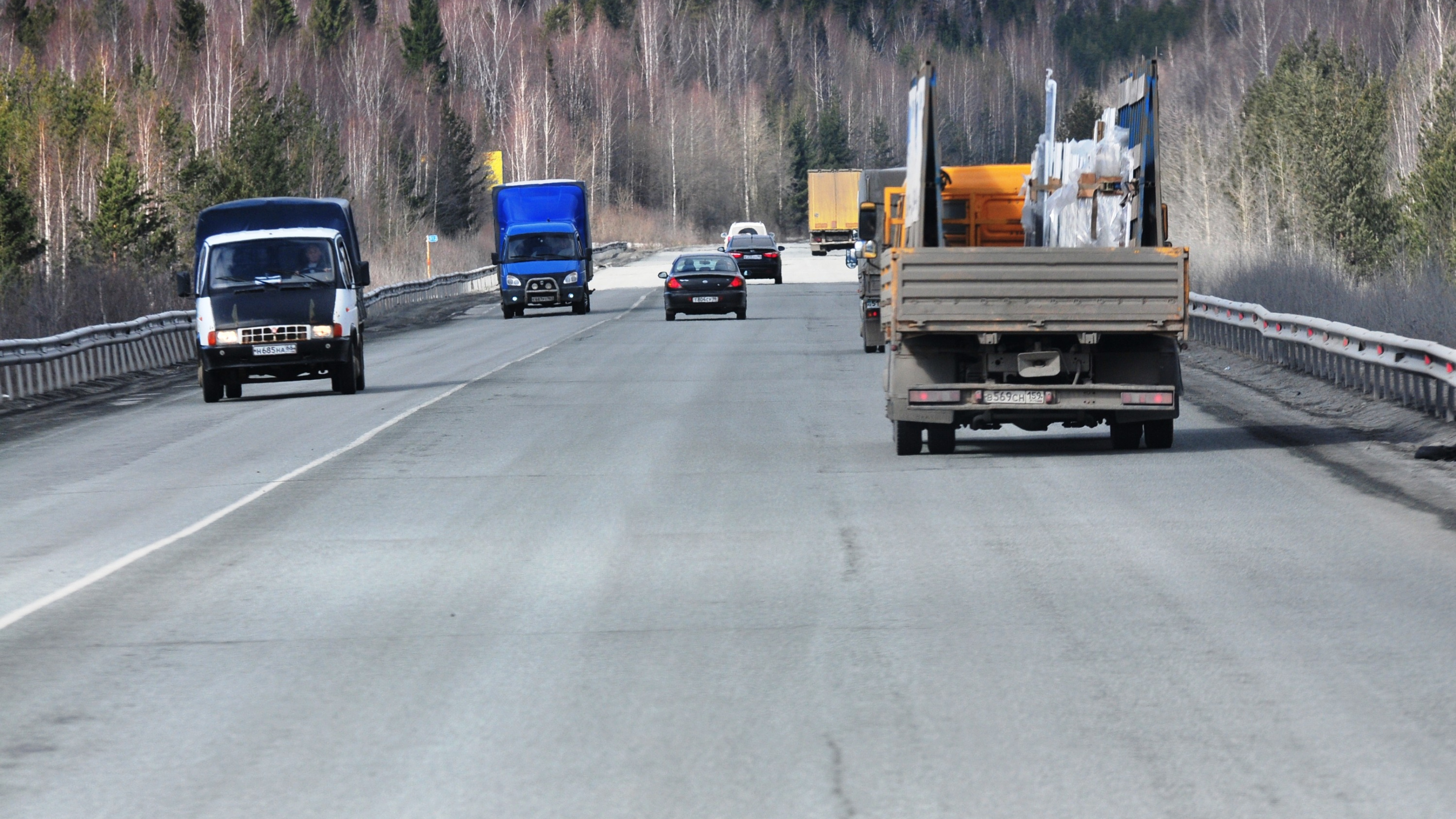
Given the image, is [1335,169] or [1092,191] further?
[1335,169]

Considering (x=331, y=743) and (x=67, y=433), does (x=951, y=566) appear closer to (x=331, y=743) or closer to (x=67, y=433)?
(x=331, y=743)

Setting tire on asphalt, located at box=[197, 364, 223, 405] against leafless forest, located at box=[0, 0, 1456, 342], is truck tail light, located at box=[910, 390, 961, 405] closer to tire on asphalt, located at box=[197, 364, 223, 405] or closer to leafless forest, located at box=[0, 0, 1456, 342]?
tire on asphalt, located at box=[197, 364, 223, 405]

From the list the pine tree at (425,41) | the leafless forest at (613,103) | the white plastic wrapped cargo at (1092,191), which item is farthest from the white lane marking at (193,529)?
the pine tree at (425,41)

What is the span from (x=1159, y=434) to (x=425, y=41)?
422 feet

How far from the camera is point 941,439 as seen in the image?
15.9 m

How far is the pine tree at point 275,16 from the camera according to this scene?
12356 cm

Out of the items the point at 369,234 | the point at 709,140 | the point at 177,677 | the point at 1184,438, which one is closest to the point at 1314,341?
the point at 1184,438

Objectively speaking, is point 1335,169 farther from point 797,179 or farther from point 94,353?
point 797,179

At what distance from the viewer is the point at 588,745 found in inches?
247

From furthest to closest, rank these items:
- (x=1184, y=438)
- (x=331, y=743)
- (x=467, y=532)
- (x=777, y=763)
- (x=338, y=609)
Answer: (x=1184, y=438) < (x=467, y=532) < (x=338, y=609) < (x=331, y=743) < (x=777, y=763)

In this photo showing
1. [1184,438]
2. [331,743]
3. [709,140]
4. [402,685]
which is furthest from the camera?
[709,140]

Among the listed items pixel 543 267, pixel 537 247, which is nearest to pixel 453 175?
pixel 537 247

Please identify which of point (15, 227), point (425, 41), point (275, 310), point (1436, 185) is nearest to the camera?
point (275, 310)

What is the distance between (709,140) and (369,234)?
58461 millimetres
